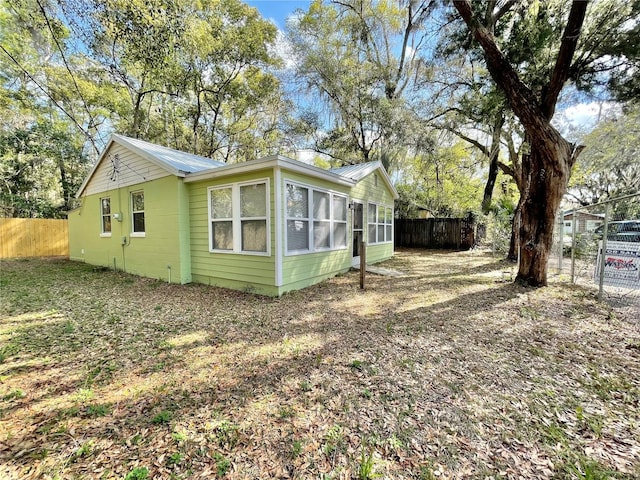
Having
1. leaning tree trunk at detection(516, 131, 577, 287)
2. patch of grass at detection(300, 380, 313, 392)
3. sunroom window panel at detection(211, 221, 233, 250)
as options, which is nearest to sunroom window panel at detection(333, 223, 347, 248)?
sunroom window panel at detection(211, 221, 233, 250)

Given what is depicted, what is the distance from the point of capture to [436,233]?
15.3m

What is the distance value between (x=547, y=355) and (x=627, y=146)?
11398 mm

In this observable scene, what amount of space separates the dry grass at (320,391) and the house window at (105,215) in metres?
4.84

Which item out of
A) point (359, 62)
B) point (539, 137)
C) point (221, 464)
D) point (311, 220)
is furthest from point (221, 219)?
point (359, 62)

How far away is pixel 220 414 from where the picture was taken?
90.0 inches

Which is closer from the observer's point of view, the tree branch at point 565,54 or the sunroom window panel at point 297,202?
the tree branch at point 565,54

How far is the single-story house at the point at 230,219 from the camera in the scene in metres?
5.79

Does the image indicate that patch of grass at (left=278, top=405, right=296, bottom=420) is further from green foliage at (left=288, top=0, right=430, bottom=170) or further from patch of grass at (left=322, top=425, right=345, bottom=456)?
green foliage at (left=288, top=0, right=430, bottom=170)

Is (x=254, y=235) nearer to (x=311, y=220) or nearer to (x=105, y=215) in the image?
(x=311, y=220)

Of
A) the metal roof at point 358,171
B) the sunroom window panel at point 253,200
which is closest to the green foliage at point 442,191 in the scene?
the metal roof at point 358,171

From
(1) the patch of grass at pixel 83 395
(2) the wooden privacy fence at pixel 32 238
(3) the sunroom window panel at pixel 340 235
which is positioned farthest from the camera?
(2) the wooden privacy fence at pixel 32 238

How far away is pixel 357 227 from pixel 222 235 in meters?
4.41

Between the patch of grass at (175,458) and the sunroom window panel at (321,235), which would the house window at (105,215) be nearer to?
the sunroom window panel at (321,235)

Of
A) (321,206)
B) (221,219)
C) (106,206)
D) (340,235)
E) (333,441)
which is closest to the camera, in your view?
(333,441)
